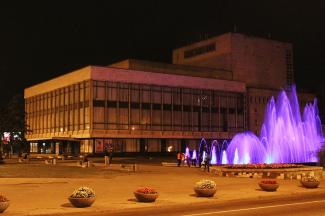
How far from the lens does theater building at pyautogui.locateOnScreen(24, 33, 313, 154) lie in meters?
86.8

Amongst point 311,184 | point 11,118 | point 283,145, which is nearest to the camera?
point 311,184

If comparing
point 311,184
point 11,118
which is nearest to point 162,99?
point 11,118

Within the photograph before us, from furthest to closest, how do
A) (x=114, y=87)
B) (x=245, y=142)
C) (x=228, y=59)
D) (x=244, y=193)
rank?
1. (x=228, y=59)
2. (x=114, y=87)
3. (x=245, y=142)
4. (x=244, y=193)

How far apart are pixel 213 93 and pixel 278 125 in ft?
160

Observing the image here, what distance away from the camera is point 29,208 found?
17.4 meters

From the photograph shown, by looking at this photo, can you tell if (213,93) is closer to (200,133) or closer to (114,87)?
(200,133)

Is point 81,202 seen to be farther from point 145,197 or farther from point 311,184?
point 311,184

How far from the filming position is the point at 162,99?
307ft

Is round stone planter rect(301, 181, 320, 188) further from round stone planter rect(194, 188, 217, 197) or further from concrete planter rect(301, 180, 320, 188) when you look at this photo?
round stone planter rect(194, 188, 217, 197)

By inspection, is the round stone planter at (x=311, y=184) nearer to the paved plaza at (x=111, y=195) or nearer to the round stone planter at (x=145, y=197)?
the paved plaza at (x=111, y=195)

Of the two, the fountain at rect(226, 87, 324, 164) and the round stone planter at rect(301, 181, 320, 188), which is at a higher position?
the fountain at rect(226, 87, 324, 164)

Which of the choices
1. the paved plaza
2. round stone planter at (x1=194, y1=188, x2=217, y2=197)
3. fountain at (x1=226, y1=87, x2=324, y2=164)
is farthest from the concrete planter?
fountain at (x1=226, y1=87, x2=324, y2=164)

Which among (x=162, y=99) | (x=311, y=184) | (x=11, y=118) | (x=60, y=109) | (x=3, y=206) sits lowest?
(x=311, y=184)

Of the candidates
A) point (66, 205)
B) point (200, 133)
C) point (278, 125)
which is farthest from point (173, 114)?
point (66, 205)
